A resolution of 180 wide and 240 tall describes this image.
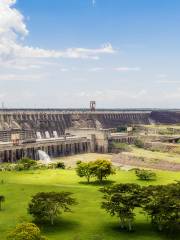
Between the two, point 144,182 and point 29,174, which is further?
point 29,174

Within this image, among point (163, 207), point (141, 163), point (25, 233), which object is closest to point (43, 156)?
point (141, 163)

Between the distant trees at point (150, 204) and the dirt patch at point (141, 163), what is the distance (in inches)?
2195

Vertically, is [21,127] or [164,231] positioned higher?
[21,127]

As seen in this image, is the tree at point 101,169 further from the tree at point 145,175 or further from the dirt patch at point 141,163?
the dirt patch at point 141,163

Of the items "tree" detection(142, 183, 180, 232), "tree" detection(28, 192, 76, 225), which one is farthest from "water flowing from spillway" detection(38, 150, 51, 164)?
"tree" detection(142, 183, 180, 232)

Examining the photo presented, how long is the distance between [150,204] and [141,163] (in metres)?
72.1

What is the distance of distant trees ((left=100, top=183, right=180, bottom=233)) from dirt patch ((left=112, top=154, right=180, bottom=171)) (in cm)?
5575

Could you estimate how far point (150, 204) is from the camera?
176 feet

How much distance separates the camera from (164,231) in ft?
176

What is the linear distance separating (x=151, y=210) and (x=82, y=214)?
10.9 m

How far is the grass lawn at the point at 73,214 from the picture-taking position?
171ft

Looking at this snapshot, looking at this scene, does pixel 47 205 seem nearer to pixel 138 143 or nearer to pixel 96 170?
pixel 96 170

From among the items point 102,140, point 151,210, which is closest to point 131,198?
point 151,210

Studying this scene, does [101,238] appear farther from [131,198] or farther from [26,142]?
[26,142]
